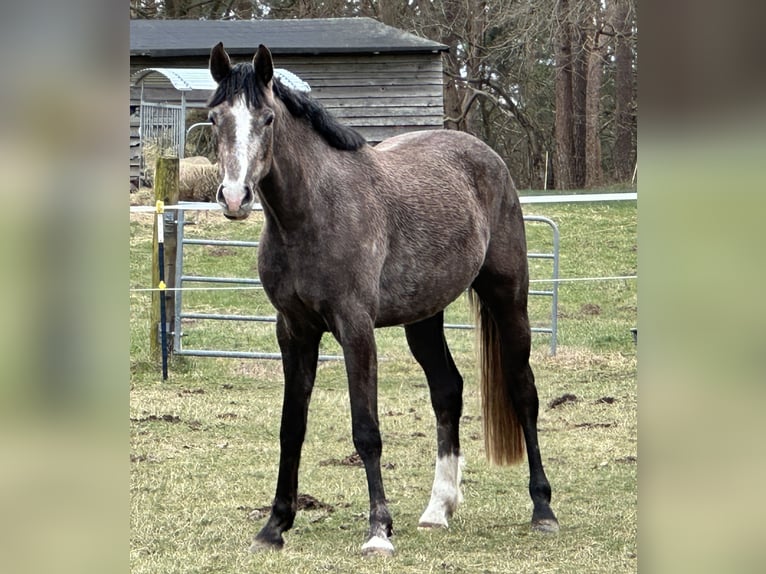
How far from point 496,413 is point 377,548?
4.15 ft

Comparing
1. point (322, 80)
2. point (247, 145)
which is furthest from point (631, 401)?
point (322, 80)

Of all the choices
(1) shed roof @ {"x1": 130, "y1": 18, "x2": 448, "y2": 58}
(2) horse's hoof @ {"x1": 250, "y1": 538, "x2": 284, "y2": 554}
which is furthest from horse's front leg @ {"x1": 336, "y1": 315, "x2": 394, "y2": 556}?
(1) shed roof @ {"x1": 130, "y1": 18, "x2": 448, "y2": 58}

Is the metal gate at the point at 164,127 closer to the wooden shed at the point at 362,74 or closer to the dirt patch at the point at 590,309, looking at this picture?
the wooden shed at the point at 362,74

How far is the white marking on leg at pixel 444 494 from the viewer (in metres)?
4.62

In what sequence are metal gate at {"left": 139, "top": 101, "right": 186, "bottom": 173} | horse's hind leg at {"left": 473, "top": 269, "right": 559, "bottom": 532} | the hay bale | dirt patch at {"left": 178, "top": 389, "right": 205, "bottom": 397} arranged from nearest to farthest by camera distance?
horse's hind leg at {"left": 473, "top": 269, "right": 559, "bottom": 532} < dirt patch at {"left": 178, "top": 389, "right": 205, "bottom": 397} < the hay bale < metal gate at {"left": 139, "top": 101, "right": 186, "bottom": 173}

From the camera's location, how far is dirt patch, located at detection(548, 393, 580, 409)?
7.38m

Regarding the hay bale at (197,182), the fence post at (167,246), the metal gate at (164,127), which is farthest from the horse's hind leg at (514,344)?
the metal gate at (164,127)

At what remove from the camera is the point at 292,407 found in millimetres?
4371

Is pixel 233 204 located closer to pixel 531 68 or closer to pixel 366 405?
pixel 366 405

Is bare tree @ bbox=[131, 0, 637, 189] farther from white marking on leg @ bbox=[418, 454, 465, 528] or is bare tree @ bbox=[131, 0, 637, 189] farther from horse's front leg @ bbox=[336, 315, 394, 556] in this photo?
horse's front leg @ bbox=[336, 315, 394, 556]

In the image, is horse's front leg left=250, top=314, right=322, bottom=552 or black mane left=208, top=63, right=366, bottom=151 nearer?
black mane left=208, top=63, right=366, bottom=151

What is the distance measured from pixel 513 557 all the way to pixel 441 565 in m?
0.35
